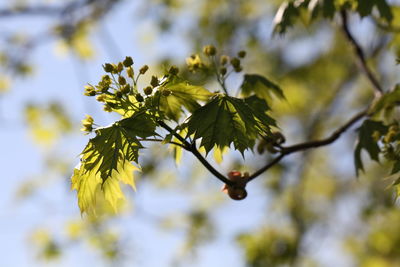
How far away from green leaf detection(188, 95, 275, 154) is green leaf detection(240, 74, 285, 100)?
0.72 m

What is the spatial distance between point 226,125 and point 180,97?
35 centimetres

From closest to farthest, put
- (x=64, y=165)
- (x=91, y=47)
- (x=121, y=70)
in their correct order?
1. (x=121, y=70)
2. (x=91, y=47)
3. (x=64, y=165)

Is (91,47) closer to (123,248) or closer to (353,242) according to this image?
(123,248)

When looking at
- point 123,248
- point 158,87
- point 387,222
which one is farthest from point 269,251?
point 158,87

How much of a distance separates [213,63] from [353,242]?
26.9ft

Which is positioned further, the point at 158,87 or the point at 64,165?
the point at 64,165

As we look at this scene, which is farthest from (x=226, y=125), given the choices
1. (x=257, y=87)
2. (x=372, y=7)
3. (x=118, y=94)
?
(x=372, y=7)

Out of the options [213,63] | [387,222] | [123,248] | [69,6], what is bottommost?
[213,63]

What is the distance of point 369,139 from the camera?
93.2 inches

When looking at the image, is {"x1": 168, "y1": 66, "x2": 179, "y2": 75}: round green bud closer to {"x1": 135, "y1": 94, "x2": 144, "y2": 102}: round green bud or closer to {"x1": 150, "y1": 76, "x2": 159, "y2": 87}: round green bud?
{"x1": 150, "y1": 76, "x2": 159, "y2": 87}: round green bud

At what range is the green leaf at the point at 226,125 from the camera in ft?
5.83

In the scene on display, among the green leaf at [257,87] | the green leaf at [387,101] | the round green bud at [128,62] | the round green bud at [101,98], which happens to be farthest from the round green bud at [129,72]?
the green leaf at [387,101]

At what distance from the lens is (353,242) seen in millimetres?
9633

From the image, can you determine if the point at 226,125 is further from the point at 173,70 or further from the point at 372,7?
the point at 372,7
